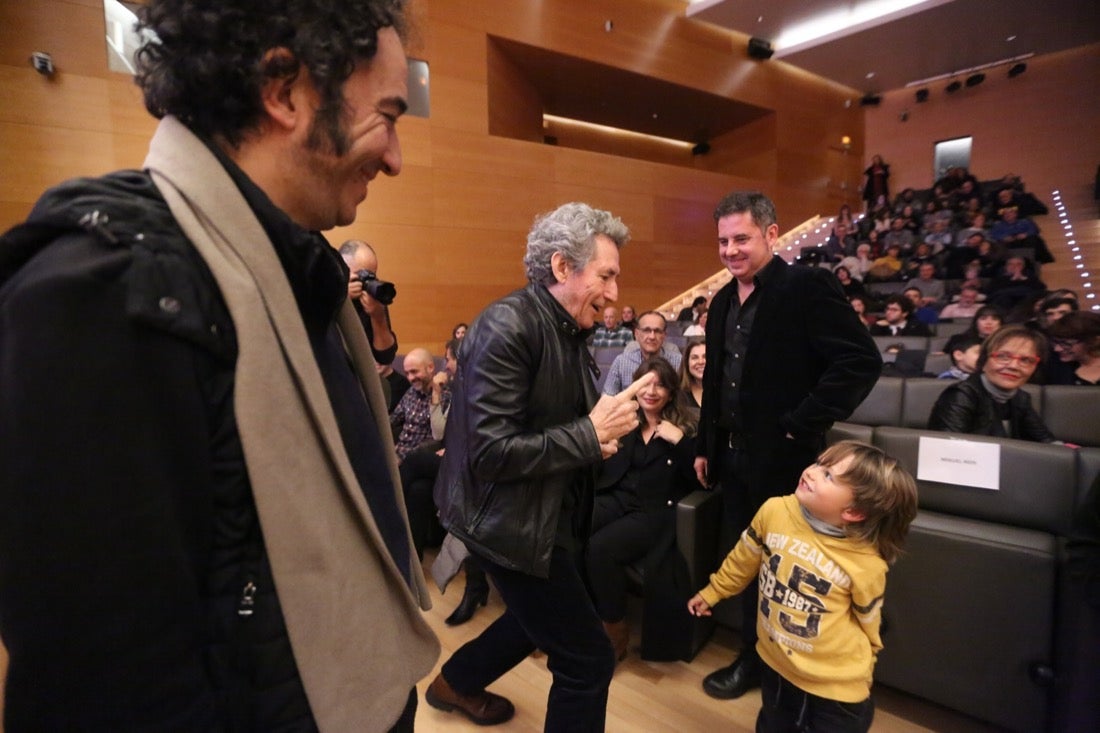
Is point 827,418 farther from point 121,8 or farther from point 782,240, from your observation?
point 782,240

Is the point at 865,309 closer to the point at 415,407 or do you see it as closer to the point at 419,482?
the point at 415,407

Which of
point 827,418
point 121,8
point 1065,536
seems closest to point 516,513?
point 827,418

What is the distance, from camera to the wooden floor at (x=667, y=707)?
179cm

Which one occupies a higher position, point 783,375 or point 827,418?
point 783,375

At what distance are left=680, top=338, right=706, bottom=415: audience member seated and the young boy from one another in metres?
1.30

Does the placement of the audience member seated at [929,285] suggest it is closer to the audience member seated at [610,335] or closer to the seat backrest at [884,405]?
the audience member seated at [610,335]

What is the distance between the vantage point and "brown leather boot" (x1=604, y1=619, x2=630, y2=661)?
6.97 feet

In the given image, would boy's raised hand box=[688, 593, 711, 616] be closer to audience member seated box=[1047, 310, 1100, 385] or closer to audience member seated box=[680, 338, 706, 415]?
audience member seated box=[680, 338, 706, 415]

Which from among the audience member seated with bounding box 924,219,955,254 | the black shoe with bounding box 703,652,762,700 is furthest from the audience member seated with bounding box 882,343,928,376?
the audience member seated with bounding box 924,219,955,254

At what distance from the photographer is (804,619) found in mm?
1343

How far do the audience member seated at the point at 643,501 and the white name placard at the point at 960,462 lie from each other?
30.8 inches

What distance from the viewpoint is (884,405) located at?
10.5 ft

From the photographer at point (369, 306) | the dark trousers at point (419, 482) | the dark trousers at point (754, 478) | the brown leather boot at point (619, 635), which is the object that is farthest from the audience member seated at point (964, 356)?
the photographer at point (369, 306)

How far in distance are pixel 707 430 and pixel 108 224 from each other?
74.1 inches
